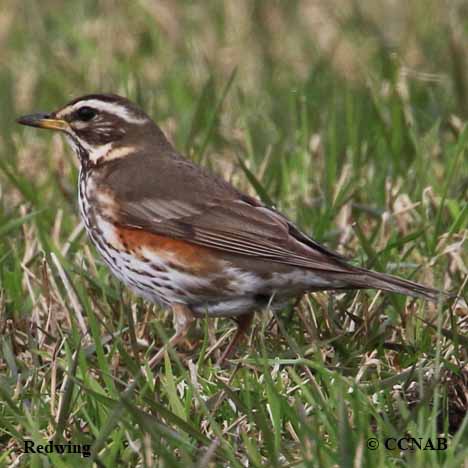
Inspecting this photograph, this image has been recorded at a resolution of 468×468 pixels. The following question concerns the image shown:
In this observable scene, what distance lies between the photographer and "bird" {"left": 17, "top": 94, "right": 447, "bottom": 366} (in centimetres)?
637

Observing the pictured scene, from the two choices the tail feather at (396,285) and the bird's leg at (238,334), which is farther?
the bird's leg at (238,334)

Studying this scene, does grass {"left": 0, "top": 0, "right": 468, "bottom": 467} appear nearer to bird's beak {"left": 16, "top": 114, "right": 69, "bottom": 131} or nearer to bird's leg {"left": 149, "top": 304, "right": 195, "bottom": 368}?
bird's leg {"left": 149, "top": 304, "right": 195, "bottom": 368}

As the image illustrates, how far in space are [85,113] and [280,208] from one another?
61.0 inches

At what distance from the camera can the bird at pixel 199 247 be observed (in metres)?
6.37

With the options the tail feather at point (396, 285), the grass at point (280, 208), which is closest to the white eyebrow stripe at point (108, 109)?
the grass at point (280, 208)

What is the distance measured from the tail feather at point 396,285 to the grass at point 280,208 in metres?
0.17

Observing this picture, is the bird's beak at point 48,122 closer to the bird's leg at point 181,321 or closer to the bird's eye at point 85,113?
the bird's eye at point 85,113

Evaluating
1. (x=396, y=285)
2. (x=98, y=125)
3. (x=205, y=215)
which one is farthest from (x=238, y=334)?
(x=98, y=125)

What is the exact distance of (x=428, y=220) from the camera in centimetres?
753

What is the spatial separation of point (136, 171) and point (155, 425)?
2.49 meters

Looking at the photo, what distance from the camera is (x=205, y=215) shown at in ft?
22.0

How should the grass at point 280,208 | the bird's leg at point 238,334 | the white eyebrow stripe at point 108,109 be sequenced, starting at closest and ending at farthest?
the grass at point 280,208, the bird's leg at point 238,334, the white eyebrow stripe at point 108,109

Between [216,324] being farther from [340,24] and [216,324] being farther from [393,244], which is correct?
[340,24]

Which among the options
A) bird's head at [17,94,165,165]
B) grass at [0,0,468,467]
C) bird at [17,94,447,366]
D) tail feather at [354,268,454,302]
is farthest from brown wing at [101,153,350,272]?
grass at [0,0,468,467]
